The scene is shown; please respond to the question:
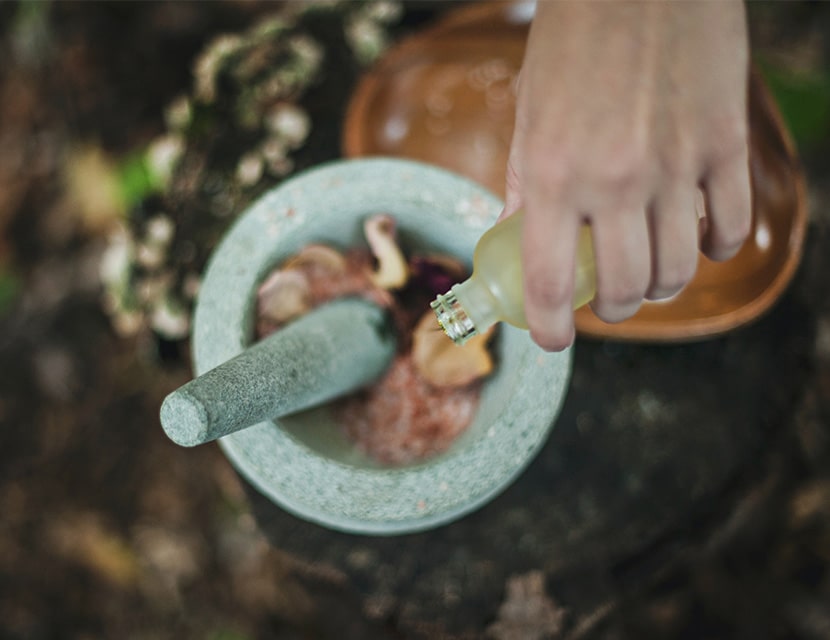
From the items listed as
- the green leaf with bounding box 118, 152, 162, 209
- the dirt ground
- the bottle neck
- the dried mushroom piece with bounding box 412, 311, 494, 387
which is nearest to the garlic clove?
the dried mushroom piece with bounding box 412, 311, 494, 387

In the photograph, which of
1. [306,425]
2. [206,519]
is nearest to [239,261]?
[306,425]

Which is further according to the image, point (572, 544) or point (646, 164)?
point (572, 544)

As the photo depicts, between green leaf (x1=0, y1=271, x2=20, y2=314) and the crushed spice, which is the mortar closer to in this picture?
the crushed spice

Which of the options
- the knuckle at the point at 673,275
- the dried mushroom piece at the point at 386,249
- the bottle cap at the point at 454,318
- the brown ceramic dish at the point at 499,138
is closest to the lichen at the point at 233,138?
the brown ceramic dish at the point at 499,138

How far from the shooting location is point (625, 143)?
526mm

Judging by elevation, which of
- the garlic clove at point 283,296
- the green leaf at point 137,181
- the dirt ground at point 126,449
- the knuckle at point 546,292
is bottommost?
the dirt ground at point 126,449

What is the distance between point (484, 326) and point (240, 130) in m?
0.70

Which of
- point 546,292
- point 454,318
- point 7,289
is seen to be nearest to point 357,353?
point 454,318

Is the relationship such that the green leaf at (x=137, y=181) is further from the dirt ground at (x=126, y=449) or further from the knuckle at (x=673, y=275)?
the knuckle at (x=673, y=275)

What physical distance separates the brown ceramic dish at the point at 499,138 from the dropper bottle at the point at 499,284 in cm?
36

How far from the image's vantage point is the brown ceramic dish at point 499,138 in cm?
93

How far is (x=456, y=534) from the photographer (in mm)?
975

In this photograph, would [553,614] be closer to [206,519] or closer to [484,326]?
[484,326]

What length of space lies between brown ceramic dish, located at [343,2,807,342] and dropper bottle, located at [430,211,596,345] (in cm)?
36
